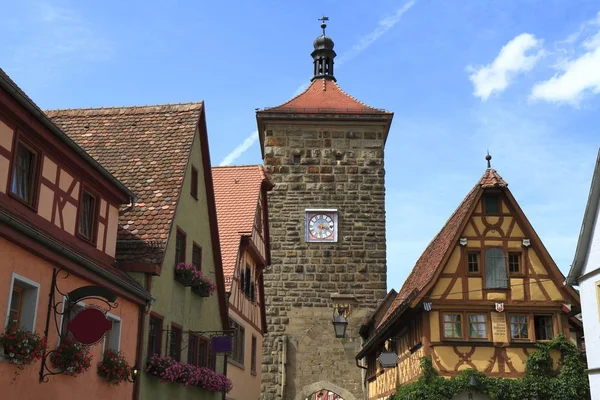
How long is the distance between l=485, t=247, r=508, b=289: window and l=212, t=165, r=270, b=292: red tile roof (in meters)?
5.30

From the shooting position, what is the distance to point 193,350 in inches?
555

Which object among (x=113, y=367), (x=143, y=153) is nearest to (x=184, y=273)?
(x=143, y=153)

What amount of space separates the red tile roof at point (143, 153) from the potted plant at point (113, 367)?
176 centimetres

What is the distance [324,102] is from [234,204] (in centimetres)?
954

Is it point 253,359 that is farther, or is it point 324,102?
point 324,102

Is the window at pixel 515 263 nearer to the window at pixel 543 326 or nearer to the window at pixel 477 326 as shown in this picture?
the window at pixel 543 326

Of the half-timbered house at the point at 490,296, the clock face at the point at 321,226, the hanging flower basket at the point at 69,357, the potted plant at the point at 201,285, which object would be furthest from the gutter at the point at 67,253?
the clock face at the point at 321,226

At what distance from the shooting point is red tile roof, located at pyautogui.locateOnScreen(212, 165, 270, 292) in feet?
58.2

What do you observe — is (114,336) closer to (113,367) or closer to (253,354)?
(113,367)

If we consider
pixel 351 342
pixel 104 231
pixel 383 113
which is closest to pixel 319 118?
pixel 383 113

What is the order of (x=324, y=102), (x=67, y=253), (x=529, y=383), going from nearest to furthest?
(x=67, y=253) → (x=529, y=383) → (x=324, y=102)

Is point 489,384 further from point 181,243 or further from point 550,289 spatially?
point 181,243

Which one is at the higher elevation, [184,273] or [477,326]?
[184,273]

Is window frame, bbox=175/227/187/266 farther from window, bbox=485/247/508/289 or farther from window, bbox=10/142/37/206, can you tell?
window, bbox=485/247/508/289
